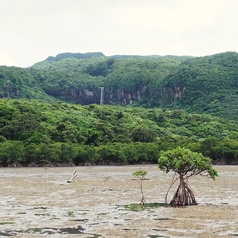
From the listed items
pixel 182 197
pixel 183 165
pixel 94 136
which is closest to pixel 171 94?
pixel 94 136

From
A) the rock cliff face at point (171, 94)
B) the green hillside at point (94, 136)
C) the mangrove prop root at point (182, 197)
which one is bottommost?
the mangrove prop root at point (182, 197)

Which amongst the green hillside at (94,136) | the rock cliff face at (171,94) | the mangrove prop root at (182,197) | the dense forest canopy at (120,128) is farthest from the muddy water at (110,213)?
the rock cliff face at (171,94)

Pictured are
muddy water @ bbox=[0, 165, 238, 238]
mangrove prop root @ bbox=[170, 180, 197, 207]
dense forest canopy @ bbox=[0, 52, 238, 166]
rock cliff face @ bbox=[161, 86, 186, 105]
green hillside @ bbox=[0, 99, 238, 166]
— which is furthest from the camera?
rock cliff face @ bbox=[161, 86, 186, 105]

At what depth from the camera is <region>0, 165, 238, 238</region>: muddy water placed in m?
18.9

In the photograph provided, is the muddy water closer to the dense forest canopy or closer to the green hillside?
the green hillside

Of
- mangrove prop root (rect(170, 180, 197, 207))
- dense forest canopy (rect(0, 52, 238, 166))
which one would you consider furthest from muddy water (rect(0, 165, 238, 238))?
dense forest canopy (rect(0, 52, 238, 166))

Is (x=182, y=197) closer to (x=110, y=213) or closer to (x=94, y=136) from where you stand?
(x=110, y=213)

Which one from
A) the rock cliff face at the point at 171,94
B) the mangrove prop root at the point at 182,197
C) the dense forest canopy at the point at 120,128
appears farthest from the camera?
the rock cliff face at the point at 171,94

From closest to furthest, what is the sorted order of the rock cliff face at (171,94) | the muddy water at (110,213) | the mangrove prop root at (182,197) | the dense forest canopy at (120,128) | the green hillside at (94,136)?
the muddy water at (110,213)
the mangrove prop root at (182,197)
the green hillside at (94,136)
the dense forest canopy at (120,128)
the rock cliff face at (171,94)

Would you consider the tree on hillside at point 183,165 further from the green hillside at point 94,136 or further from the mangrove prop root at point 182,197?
the green hillside at point 94,136

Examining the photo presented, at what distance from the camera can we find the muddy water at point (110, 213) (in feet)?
61.9

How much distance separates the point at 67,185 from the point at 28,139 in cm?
3547

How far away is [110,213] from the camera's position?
23156 millimetres

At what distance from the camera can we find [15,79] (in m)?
196
